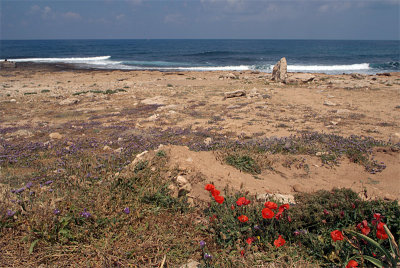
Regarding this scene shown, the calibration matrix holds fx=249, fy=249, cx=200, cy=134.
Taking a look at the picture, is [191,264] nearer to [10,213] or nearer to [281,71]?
[10,213]

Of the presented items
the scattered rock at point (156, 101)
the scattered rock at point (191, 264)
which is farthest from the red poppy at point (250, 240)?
the scattered rock at point (156, 101)

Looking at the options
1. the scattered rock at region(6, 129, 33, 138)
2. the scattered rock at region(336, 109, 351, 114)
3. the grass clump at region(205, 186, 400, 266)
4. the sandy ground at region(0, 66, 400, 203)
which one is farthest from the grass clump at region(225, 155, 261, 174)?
the scattered rock at region(336, 109, 351, 114)

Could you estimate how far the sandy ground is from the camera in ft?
13.6

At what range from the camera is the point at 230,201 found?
9.90 ft

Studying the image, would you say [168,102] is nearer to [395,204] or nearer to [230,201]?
[230,201]

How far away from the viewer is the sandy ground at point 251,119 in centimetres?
Result: 414

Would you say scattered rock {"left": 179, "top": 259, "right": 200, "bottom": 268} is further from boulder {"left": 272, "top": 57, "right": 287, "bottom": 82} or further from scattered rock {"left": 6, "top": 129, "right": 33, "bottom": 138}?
boulder {"left": 272, "top": 57, "right": 287, "bottom": 82}

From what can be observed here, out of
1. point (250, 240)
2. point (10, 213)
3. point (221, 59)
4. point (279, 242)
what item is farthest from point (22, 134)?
point (221, 59)

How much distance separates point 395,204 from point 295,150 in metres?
2.74

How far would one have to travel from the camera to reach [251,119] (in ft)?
26.5

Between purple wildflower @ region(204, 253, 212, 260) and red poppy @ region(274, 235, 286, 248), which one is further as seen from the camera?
red poppy @ region(274, 235, 286, 248)

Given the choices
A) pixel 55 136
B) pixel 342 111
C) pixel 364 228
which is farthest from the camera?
pixel 342 111

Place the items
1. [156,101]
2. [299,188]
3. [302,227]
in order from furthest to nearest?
[156,101] → [299,188] → [302,227]

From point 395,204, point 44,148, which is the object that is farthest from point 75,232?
point 44,148
